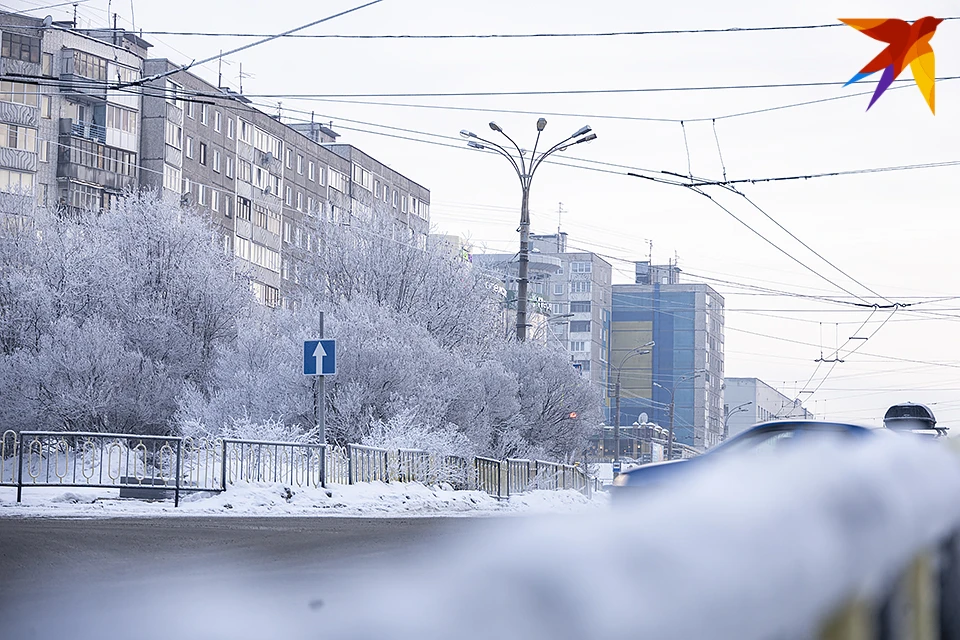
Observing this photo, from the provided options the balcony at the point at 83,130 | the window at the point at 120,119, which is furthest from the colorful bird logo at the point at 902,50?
the window at the point at 120,119

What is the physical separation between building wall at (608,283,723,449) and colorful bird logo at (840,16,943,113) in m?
154

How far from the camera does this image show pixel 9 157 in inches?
2387

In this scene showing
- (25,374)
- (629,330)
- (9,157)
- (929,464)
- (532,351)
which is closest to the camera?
(929,464)

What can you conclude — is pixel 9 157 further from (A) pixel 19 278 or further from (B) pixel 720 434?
(B) pixel 720 434

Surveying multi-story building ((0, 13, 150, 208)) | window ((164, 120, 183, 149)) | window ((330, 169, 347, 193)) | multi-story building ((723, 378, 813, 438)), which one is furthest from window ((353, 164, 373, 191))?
multi-story building ((723, 378, 813, 438))

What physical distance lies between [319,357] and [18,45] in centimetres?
4294

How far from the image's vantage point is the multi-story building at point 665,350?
163 metres

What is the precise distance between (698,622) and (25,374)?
40.6 meters

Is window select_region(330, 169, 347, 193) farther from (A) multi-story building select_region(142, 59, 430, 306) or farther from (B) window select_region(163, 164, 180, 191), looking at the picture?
Result: (B) window select_region(163, 164, 180, 191)

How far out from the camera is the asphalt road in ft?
3.96

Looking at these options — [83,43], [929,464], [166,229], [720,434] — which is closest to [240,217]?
[83,43]

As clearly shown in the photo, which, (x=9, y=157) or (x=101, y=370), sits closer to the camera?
(x=101, y=370)

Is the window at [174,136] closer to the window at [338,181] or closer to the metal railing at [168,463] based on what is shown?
the window at [338,181]

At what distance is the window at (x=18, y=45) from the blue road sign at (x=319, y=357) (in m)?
42.5
